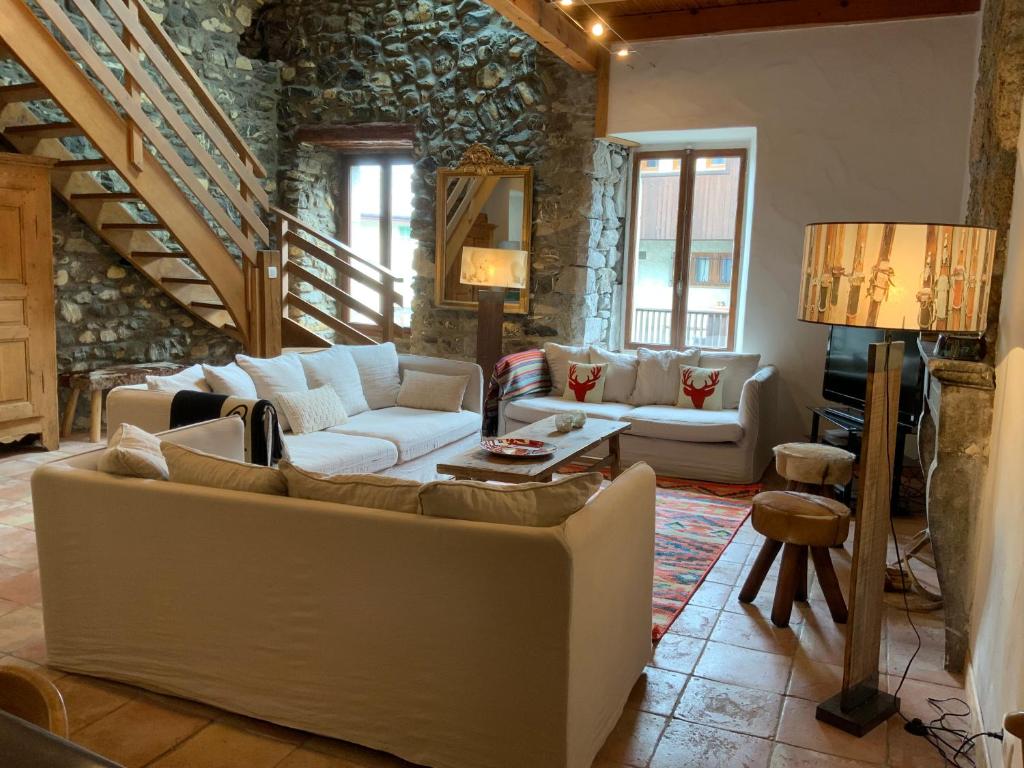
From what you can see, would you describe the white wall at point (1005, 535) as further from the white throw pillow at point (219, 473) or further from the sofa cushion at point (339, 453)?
the sofa cushion at point (339, 453)

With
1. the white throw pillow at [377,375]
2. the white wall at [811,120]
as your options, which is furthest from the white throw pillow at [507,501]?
the white wall at [811,120]

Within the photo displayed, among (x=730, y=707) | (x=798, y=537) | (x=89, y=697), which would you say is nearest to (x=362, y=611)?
(x=89, y=697)

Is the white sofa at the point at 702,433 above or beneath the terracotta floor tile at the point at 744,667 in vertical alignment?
above

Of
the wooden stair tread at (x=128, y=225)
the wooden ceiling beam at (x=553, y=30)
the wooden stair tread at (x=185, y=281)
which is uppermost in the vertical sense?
the wooden ceiling beam at (x=553, y=30)

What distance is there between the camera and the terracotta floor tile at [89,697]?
8.04 ft

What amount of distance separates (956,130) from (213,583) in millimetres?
5319

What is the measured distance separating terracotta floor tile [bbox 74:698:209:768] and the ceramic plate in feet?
6.06

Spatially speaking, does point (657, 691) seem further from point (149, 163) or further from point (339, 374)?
point (149, 163)

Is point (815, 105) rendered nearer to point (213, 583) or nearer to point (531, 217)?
point (531, 217)

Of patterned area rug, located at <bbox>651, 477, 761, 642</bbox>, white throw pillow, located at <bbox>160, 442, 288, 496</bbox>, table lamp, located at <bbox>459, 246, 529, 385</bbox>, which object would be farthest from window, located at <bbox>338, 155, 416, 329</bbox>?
white throw pillow, located at <bbox>160, 442, 288, 496</bbox>

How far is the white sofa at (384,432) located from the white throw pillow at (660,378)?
1208 mm

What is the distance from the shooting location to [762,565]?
3.46 m

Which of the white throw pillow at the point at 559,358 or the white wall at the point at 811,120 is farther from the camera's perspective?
the white throw pillow at the point at 559,358

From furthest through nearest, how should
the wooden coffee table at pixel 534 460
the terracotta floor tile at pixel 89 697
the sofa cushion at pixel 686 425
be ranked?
the sofa cushion at pixel 686 425
the wooden coffee table at pixel 534 460
the terracotta floor tile at pixel 89 697
